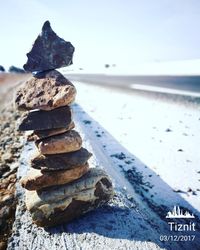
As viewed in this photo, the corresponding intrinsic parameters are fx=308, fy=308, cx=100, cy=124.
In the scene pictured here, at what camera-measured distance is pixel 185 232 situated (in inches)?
182

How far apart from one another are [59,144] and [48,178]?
51 cm

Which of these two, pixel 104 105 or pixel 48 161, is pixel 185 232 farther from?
pixel 104 105

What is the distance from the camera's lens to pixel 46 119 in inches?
165

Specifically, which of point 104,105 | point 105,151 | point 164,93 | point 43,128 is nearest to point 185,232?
point 43,128

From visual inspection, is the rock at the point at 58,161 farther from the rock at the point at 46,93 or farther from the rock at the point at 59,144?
the rock at the point at 46,93

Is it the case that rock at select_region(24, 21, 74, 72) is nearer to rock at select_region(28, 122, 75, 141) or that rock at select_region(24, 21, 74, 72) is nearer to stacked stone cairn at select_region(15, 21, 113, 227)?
stacked stone cairn at select_region(15, 21, 113, 227)

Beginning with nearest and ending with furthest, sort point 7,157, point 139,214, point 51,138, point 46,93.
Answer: point 46,93, point 51,138, point 139,214, point 7,157

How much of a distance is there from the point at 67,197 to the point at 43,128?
3.38ft

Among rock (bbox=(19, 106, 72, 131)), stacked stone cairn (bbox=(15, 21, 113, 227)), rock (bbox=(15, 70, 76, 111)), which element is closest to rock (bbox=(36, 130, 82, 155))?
stacked stone cairn (bbox=(15, 21, 113, 227))

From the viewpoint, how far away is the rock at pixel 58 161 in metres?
4.26

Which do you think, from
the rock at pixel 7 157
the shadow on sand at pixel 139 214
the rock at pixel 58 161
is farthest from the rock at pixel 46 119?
the rock at pixel 7 157

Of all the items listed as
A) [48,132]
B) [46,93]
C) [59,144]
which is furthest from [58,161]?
[46,93]

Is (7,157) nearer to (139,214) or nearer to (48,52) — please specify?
(48,52)

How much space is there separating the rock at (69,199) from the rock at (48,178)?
10 cm
